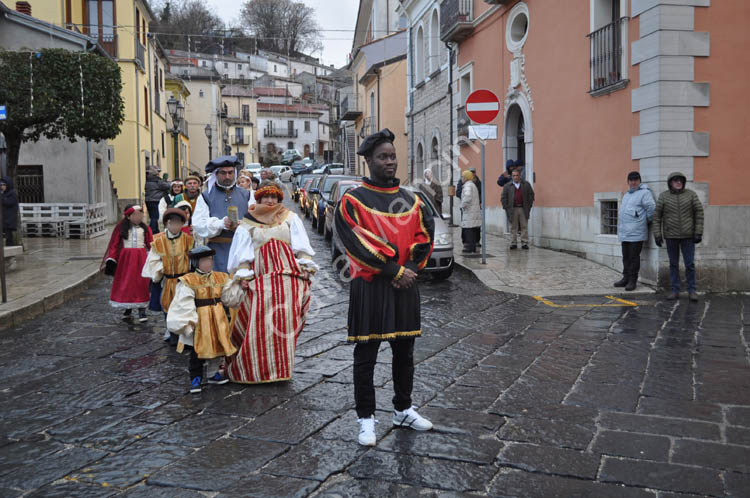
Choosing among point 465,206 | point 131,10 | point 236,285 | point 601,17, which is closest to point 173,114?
point 131,10

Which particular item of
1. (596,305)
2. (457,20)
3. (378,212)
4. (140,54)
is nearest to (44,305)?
(378,212)

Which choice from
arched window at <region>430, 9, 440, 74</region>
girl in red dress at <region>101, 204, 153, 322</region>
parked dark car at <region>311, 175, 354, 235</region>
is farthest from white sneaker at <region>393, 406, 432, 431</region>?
arched window at <region>430, 9, 440, 74</region>

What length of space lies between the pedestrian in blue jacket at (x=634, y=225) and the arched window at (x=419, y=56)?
15775 mm

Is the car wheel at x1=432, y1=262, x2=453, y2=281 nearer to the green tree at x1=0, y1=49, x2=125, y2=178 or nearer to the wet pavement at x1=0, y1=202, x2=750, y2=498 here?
the wet pavement at x1=0, y1=202, x2=750, y2=498

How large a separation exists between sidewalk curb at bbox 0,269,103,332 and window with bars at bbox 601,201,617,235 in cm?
839

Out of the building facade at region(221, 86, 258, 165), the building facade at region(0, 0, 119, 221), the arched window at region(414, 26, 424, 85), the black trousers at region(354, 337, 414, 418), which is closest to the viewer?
the black trousers at region(354, 337, 414, 418)

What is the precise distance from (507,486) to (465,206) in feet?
32.2

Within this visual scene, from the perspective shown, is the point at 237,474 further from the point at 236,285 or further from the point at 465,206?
the point at 465,206

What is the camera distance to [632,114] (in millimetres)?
10484

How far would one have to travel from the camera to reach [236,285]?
17.0 feet

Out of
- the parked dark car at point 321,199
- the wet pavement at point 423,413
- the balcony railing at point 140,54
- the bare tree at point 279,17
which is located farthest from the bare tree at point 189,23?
the wet pavement at point 423,413

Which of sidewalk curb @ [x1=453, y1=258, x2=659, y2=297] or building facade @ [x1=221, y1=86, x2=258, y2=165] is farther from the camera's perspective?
building facade @ [x1=221, y1=86, x2=258, y2=165]

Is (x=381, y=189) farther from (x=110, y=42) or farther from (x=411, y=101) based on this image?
(x=110, y=42)

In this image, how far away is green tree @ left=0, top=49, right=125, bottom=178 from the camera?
1405 centimetres
